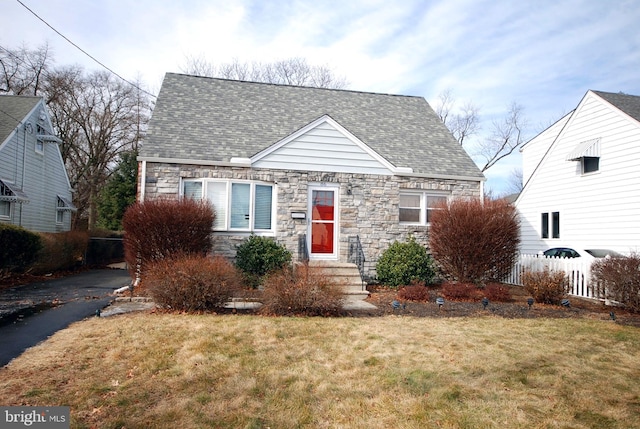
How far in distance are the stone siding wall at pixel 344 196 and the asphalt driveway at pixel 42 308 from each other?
311 cm

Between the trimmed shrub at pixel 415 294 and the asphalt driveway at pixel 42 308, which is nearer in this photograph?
the asphalt driveway at pixel 42 308

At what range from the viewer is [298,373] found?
4727 millimetres

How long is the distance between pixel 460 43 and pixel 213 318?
1113 centimetres

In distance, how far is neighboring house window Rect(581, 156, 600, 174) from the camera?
45.6 feet

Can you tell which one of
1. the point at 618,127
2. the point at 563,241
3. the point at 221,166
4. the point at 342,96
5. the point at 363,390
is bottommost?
the point at 363,390

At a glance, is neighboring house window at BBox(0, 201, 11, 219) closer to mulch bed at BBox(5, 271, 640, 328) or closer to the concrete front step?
mulch bed at BBox(5, 271, 640, 328)

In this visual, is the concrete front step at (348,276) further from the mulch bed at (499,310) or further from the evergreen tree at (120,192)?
the evergreen tree at (120,192)

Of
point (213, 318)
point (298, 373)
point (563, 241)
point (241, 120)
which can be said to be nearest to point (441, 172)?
point (563, 241)

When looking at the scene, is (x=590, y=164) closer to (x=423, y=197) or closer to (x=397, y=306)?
(x=423, y=197)

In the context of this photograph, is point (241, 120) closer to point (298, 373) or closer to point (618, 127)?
point (298, 373)

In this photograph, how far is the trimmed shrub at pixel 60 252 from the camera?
13.9 metres

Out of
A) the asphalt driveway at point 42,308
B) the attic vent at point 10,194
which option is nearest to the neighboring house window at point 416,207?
the asphalt driveway at point 42,308

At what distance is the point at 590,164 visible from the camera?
14.2m

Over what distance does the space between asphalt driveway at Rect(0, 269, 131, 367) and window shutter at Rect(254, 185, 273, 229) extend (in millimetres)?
4198
